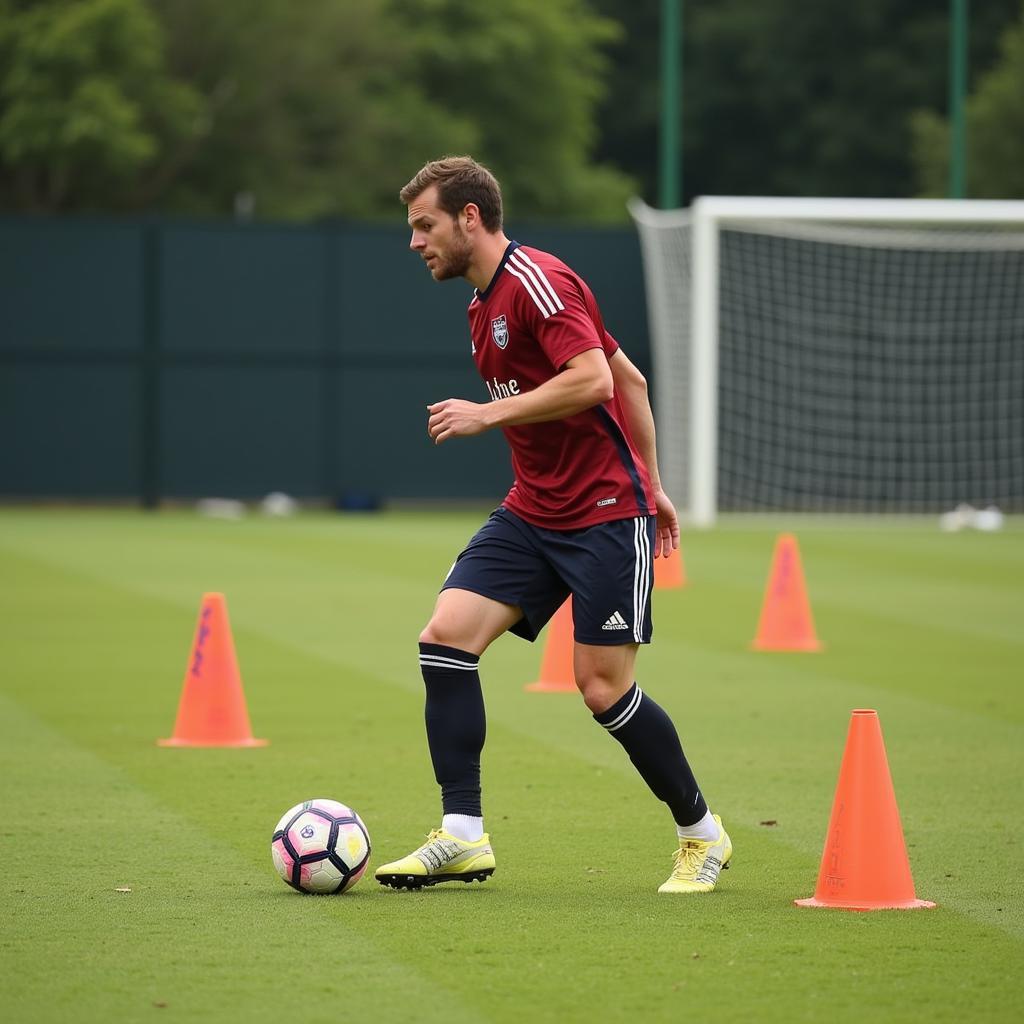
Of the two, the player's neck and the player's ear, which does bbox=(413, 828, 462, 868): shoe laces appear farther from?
the player's ear

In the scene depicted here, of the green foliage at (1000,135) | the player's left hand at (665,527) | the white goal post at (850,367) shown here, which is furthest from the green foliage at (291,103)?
the player's left hand at (665,527)

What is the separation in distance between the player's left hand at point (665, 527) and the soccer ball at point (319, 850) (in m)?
1.25

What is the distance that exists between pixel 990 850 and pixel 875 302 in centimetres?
1950

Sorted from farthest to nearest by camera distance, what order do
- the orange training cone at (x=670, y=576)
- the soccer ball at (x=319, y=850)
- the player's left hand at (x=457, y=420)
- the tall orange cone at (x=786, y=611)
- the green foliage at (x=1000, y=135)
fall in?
the green foliage at (x=1000, y=135) → the orange training cone at (x=670, y=576) → the tall orange cone at (x=786, y=611) → the soccer ball at (x=319, y=850) → the player's left hand at (x=457, y=420)

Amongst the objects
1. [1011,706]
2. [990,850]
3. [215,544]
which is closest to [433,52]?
[215,544]

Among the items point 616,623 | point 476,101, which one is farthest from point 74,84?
point 616,623

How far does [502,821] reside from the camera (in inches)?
285

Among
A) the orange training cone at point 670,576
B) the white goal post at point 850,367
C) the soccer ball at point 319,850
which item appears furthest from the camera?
the white goal post at point 850,367

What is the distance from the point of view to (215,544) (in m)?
20.3

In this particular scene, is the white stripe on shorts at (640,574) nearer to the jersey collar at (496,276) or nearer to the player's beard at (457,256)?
the jersey collar at (496,276)

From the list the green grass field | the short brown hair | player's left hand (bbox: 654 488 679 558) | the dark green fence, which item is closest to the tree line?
the dark green fence

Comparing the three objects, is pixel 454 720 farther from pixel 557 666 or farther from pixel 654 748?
pixel 557 666

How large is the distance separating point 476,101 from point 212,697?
4296 centimetres

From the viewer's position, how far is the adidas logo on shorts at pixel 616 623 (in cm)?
605
